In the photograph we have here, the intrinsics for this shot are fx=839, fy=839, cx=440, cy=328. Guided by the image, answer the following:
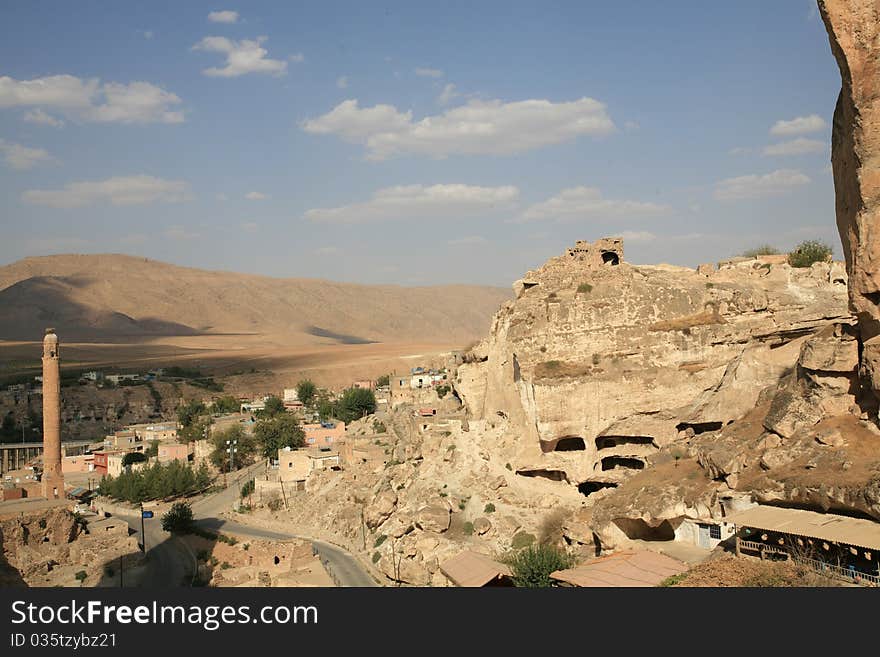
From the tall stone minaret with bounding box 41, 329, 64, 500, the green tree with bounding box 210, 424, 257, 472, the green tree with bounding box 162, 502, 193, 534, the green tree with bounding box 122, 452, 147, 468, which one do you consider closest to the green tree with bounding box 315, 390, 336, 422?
the green tree with bounding box 210, 424, 257, 472

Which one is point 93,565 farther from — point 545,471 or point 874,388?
point 874,388

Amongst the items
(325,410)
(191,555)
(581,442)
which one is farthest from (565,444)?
(325,410)

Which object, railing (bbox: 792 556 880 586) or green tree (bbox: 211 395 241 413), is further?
green tree (bbox: 211 395 241 413)

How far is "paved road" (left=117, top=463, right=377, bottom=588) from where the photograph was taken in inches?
941

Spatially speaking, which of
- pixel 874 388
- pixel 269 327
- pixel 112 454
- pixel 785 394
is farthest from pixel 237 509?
pixel 269 327

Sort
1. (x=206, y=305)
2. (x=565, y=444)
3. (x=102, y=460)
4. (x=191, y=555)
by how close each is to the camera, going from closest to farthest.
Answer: (x=565, y=444) → (x=191, y=555) → (x=102, y=460) → (x=206, y=305)

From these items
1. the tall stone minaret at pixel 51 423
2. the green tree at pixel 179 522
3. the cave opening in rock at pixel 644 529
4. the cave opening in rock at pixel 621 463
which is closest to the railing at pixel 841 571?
the cave opening in rock at pixel 644 529

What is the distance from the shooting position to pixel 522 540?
21500 millimetres

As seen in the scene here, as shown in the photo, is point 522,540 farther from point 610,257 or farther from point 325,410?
point 325,410

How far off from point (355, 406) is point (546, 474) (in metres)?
25.2

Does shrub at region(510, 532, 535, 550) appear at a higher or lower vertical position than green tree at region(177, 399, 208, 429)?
lower

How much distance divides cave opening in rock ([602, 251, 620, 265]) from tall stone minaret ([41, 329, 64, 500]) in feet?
73.8

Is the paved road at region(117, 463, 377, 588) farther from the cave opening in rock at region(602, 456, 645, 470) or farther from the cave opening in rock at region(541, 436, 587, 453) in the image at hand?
the cave opening in rock at region(602, 456, 645, 470)

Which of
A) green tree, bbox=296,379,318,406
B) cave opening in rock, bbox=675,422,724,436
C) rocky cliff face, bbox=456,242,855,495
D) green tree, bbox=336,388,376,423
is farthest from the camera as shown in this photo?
green tree, bbox=296,379,318,406
